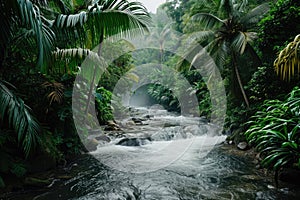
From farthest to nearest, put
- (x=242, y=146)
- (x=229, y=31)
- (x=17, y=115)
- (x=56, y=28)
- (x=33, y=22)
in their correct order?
1. (x=229, y=31)
2. (x=242, y=146)
3. (x=56, y=28)
4. (x=17, y=115)
5. (x=33, y=22)

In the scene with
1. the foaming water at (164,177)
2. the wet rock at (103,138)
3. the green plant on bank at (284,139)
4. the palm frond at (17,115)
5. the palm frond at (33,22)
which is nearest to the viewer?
the palm frond at (33,22)

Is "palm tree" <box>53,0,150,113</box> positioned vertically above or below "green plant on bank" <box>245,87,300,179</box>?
above

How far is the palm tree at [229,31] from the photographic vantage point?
810cm

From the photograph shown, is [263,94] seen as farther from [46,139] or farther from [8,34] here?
[8,34]

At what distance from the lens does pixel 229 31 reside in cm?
861

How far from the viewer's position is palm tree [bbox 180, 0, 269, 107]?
8102mm

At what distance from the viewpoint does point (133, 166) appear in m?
Answer: 5.72

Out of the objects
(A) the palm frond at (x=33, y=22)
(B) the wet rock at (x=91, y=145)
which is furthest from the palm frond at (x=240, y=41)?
(A) the palm frond at (x=33, y=22)

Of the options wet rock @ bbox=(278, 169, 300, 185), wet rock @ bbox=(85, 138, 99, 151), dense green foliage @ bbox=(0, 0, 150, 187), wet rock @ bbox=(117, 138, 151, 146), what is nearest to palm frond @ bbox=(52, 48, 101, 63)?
dense green foliage @ bbox=(0, 0, 150, 187)

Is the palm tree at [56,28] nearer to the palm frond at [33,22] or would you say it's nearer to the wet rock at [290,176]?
the palm frond at [33,22]

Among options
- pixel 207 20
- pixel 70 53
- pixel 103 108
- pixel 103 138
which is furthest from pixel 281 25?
pixel 103 108

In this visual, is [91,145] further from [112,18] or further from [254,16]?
[254,16]

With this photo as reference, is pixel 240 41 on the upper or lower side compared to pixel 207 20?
lower

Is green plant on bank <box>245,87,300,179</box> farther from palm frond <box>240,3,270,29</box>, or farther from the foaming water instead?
palm frond <box>240,3,270,29</box>
